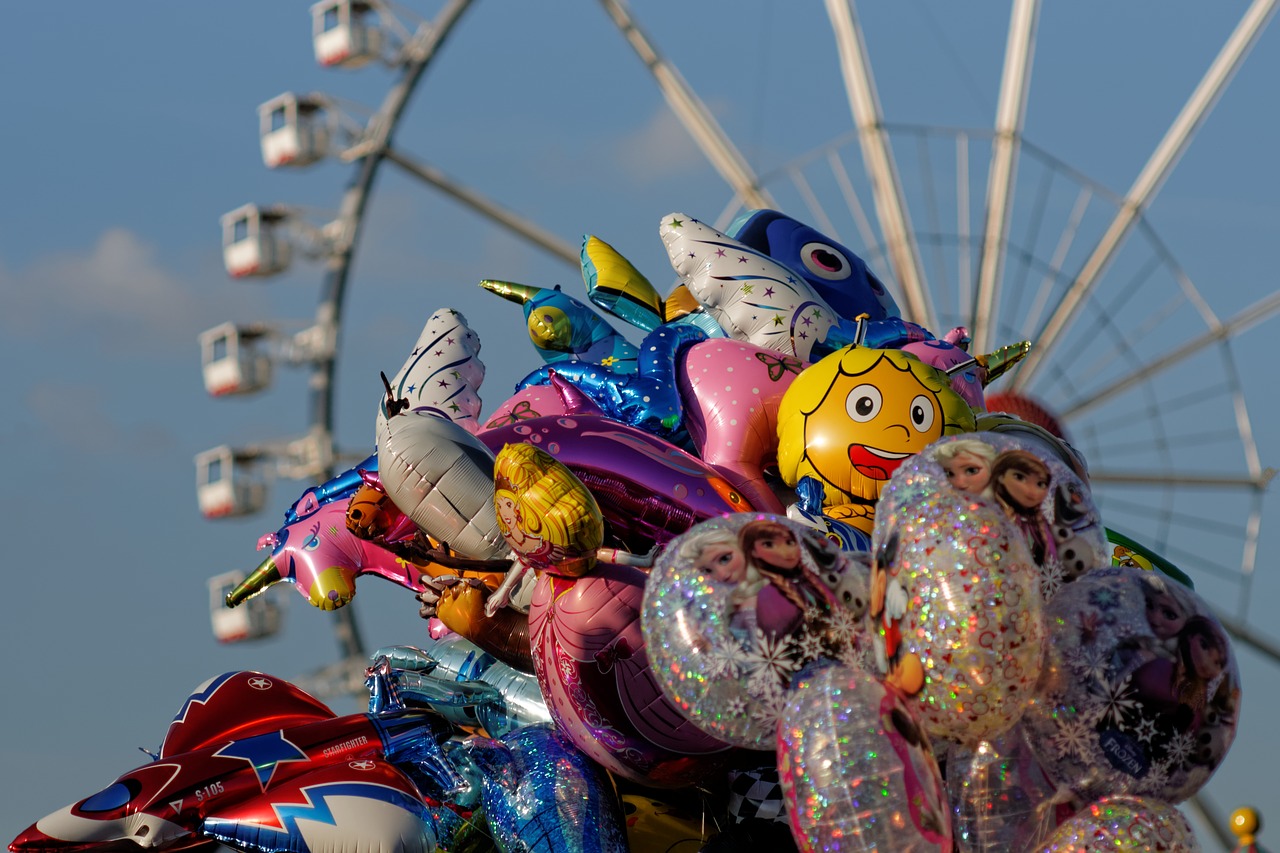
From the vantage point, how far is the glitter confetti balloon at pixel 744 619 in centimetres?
454

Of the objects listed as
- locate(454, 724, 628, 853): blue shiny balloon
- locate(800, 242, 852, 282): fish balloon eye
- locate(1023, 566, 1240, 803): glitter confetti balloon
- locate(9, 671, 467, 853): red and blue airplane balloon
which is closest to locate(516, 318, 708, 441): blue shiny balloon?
locate(800, 242, 852, 282): fish balloon eye

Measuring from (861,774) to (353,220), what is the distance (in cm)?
1017

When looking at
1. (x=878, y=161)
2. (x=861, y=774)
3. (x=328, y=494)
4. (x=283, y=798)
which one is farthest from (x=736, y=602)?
(x=878, y=161)

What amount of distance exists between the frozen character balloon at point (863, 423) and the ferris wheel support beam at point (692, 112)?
6782 mm

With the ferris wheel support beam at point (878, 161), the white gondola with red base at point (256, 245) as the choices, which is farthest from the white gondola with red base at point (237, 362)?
the ferris wheel support beam at point (878, 161)

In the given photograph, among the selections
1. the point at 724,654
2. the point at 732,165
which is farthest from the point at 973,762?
the point at 732,165

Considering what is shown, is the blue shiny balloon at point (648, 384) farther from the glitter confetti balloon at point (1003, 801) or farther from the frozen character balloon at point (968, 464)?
the glitter confetti balloon at point (1003, 801)

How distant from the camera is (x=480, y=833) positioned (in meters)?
5.70

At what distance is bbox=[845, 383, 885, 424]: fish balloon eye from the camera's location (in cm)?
562

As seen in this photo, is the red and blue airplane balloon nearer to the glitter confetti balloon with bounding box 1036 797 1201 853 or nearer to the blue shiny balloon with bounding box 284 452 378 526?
the blue shiny balloon with bounding box 284 452 378 526

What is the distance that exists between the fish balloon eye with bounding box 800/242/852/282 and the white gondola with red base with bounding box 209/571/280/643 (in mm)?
8413

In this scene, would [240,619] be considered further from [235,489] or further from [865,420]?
[865,420]

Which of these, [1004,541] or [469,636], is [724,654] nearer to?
[1004,541]

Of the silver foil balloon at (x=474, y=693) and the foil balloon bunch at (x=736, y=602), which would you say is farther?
the silver foil balloon at (x=474, y=693)
